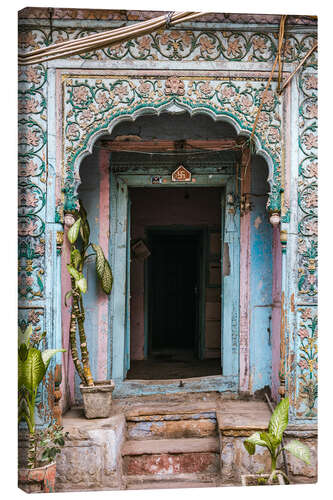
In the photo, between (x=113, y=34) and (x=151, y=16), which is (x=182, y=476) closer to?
(x=113, y=34)

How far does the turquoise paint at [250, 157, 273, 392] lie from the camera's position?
448 centimetres

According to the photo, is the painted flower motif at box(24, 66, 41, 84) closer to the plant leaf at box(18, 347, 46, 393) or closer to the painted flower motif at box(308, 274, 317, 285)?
the plant leaf at box(18, 347, 46, 393)

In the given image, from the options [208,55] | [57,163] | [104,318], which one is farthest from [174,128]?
[104,318]

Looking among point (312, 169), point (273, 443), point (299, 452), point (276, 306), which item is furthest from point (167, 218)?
point (299, 452)

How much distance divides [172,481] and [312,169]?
254cm

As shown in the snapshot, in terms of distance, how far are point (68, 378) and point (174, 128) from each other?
2394mm

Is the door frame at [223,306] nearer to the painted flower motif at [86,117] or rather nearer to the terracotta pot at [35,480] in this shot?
the painted flower motif at [86,117]

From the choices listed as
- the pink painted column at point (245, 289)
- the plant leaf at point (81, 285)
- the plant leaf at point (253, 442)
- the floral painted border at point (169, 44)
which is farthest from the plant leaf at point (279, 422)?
the floral painted border at point (169, 44)

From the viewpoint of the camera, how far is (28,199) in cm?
362

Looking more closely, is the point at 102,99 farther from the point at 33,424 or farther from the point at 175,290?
the point at 175,290

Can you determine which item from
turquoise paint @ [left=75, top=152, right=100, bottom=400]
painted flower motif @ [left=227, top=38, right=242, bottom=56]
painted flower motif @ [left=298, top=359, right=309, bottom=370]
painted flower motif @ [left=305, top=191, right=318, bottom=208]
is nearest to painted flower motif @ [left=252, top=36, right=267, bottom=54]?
painted flower motif @ [left=227, top=38, right=242, bottom=56]

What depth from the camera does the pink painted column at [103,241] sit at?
4488mm

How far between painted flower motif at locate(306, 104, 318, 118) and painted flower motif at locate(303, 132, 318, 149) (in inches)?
5.3

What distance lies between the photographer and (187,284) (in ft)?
27.7
